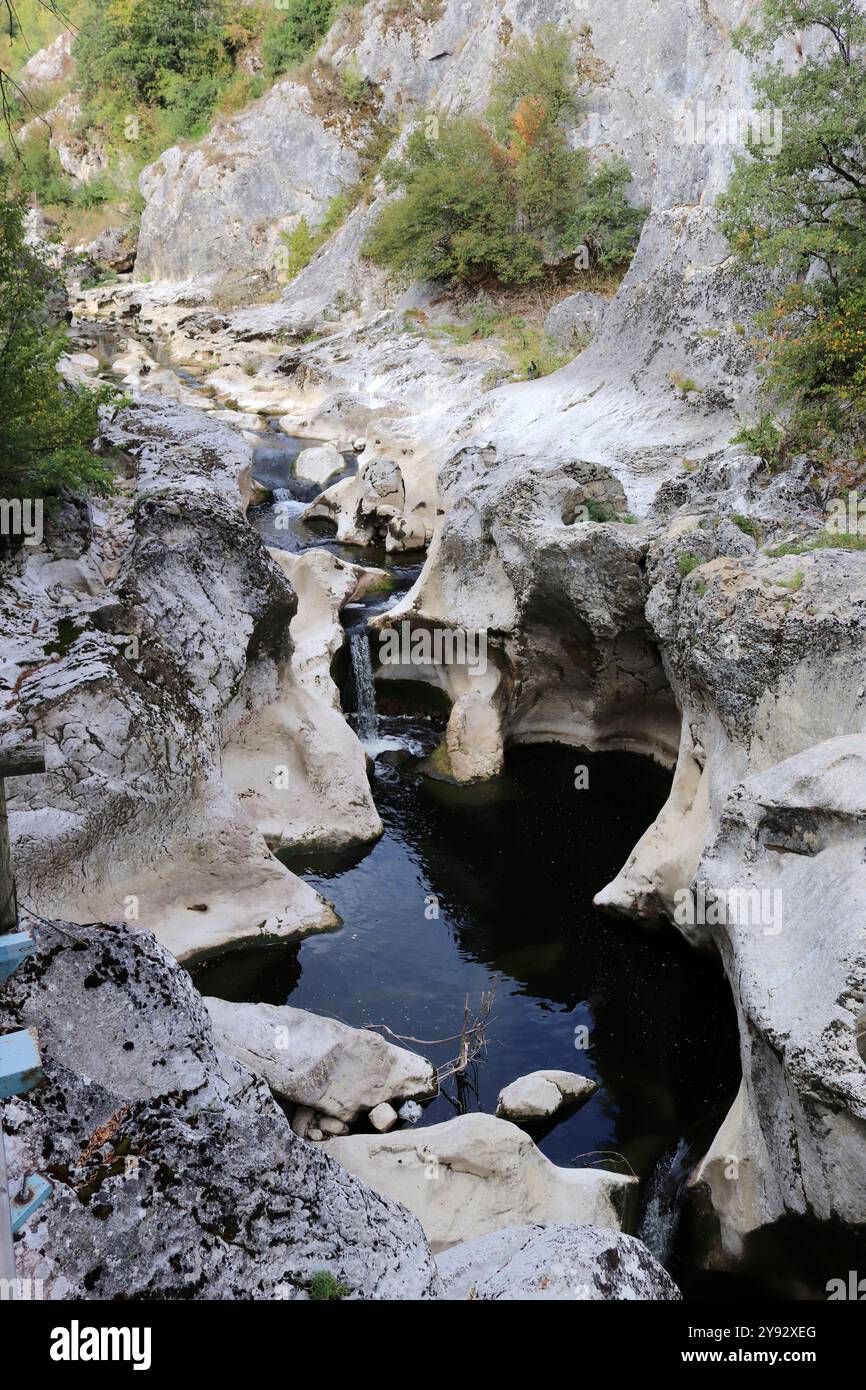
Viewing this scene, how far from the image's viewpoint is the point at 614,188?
32625 millimetres

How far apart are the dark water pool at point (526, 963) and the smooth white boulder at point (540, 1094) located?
0.17 m

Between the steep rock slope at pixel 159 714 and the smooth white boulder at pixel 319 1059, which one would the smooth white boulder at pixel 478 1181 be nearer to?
the smooth white boulder at pixel 319 1059

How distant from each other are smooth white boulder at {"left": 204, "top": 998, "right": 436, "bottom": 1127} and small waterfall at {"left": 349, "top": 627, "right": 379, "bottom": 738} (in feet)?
25.2

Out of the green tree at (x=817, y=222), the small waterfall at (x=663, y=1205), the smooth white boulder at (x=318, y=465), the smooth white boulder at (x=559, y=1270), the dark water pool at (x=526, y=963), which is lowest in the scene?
the dark water pool at (x=526, y=963)

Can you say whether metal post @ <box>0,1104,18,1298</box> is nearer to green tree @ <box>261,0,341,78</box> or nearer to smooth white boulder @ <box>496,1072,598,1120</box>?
smooth white boulder @ <box>496,1072,598,1120</box>

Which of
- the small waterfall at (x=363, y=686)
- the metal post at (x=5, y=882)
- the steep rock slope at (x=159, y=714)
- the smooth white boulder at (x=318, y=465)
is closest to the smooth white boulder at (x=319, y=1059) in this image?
the steep rock slope at (x=159, y=714)

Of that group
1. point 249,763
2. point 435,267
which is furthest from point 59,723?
point 435,267

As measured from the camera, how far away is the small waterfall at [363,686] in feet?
57.5

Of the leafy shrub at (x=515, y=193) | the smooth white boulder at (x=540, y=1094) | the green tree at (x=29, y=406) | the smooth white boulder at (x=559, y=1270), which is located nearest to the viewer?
the smooth white boulder at (x=559, y=1270)

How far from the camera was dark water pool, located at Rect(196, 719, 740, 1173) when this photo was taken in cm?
1040

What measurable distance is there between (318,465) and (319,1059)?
20.4 metres

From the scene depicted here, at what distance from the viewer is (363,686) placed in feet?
58.9

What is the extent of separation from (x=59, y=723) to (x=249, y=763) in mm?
3958

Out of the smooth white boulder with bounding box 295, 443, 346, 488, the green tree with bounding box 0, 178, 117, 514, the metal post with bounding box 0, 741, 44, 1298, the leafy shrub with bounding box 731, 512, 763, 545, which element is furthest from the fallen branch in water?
the smooth white boulder with bounding box 295, 443, 346, 488
